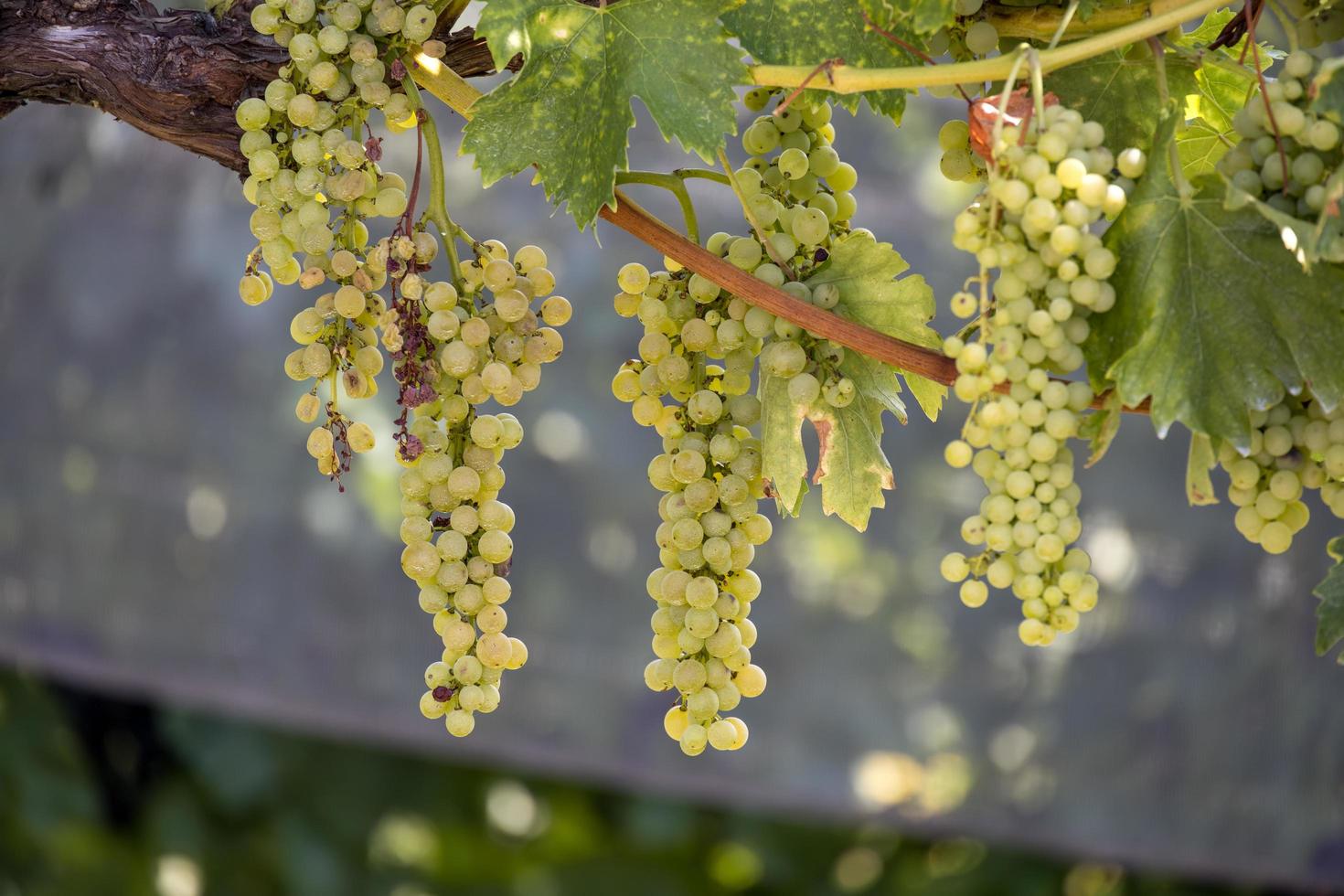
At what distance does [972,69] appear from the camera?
1.36 feet

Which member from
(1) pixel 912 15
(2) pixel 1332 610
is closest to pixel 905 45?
(1) pixel 912 15

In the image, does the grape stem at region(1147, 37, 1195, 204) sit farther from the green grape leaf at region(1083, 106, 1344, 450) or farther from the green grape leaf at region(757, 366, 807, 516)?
the green grape leaf at region(757, 366, 807, 516)

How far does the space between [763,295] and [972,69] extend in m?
0.10

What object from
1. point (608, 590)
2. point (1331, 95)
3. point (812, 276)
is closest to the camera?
point (1331, 95)

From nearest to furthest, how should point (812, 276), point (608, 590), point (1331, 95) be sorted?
point (1331, 95), point (812, 276), point (608, 590)

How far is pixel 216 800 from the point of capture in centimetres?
223

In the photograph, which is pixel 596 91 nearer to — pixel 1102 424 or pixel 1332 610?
pixel 1102 424

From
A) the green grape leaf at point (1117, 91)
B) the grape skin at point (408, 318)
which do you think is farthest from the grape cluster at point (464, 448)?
the green grape leaf at point (1117, 91)

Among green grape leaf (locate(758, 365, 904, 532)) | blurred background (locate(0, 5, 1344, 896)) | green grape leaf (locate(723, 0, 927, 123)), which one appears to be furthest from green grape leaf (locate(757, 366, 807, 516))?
blurred background (locate(0, 5, 1344, 896))

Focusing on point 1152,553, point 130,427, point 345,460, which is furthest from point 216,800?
point 345,460

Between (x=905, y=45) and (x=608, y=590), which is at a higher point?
(x=905, y=45)

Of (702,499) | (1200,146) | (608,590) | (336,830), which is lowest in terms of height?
(336,830)

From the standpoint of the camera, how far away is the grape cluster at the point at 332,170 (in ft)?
1.55

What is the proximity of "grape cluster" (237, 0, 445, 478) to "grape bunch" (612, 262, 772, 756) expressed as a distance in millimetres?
94
